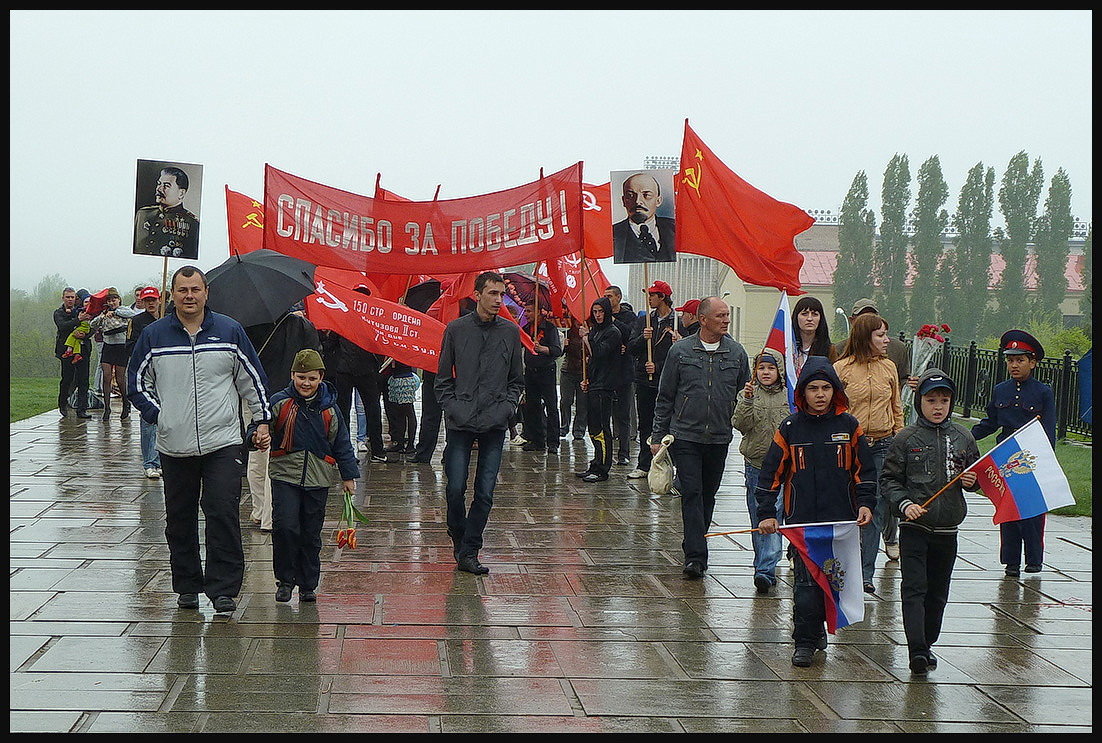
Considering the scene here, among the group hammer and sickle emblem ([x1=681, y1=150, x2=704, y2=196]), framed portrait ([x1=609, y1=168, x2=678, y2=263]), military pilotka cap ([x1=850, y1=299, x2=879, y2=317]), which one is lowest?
military pilotka cap ([x1=850, y1=299, x2=879, y2=317])

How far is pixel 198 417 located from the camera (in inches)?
270

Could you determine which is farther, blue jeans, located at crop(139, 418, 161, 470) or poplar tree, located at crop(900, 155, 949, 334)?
poplar tree, located at crop(900, 155, 949, 334)

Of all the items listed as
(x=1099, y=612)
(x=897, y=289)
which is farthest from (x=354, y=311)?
(x=897, y=289)

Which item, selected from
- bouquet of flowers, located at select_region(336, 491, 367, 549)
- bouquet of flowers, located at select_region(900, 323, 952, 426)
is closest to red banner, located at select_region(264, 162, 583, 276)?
bouquet of flowers, located at select_region(900, 323, 952, 426)

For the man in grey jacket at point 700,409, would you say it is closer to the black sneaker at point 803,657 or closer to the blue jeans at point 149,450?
the black sneaker at point 803,657

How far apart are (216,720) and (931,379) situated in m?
3.68

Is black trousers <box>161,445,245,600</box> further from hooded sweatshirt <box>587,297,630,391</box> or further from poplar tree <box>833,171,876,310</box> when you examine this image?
poplar tree <box>833,171,876,310</box>

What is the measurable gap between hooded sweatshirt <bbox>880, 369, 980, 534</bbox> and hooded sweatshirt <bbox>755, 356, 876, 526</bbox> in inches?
4.8

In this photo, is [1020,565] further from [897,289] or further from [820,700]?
[897,289]

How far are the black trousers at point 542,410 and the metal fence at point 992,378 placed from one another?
5.57 metres

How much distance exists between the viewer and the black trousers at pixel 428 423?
13578 mm

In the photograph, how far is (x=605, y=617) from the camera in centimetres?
705

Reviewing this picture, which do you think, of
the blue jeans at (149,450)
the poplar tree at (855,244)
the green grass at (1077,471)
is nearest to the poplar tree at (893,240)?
the poplar tree at (855,244)

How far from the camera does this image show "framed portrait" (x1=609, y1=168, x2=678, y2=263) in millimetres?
12086
